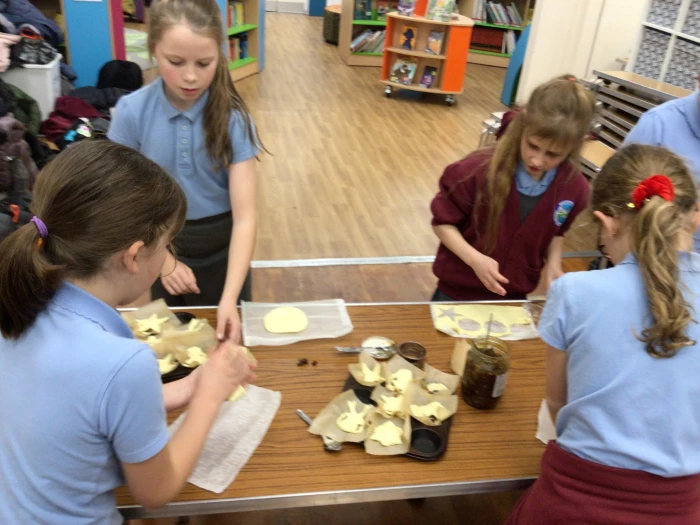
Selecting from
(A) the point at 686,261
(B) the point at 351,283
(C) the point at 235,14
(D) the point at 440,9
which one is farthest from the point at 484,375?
(C) the point at 235,14

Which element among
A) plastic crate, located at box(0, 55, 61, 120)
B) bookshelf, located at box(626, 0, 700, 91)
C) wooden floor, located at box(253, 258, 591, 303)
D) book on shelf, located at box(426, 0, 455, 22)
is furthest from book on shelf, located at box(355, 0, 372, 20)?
wooden floor, located at box(253, 258, 591, 303)

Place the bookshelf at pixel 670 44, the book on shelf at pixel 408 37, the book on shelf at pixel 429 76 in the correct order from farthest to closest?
the book on shelf at pixel 429 76, the book on shelf at pixel 408 37, the bookshelf at pixel 670 44

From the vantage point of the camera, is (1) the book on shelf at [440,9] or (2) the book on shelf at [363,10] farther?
(2) the book on shelf at [363,10]

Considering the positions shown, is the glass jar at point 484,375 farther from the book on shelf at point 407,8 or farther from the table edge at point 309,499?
the book on shelf at point 407,8

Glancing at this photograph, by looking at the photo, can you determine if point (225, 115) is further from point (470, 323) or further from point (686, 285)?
point (686, 285)

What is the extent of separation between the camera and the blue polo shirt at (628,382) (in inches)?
37.8

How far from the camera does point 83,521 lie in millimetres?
878

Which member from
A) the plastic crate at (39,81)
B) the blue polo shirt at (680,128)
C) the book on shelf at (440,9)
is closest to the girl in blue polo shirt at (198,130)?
the blue polo shirt at (680,128)

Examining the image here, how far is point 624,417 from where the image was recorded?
0.97m

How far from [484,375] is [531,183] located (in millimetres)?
675

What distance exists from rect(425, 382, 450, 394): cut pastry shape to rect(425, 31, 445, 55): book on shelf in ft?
17.6

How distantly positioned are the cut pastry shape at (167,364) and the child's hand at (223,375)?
0.16m

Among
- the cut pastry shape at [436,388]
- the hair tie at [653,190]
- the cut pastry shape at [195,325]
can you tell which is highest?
the hair tie at [653,190]

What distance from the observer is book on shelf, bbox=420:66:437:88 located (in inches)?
246
